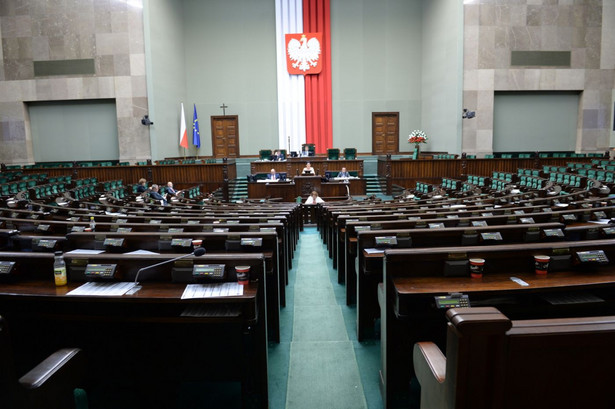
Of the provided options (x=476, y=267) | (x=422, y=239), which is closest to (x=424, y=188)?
(x=422, y=239)

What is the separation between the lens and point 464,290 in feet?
6.74

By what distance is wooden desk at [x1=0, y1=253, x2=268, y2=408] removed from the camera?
2303 mm

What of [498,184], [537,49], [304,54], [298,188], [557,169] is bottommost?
[298,188]

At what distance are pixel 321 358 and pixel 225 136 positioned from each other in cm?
1485

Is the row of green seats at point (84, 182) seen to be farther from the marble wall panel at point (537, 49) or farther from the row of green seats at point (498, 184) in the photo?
the marble wall panel at point (537, 49)

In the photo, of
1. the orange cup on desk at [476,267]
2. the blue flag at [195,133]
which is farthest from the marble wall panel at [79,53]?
the orange cup on desk at [476,267]

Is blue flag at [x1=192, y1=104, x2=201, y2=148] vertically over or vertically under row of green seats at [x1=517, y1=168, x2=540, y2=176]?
over

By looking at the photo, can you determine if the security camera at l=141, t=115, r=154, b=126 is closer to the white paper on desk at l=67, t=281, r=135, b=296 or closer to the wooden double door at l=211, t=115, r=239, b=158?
the wooden double door at l=211, t=115, r=239, b=158

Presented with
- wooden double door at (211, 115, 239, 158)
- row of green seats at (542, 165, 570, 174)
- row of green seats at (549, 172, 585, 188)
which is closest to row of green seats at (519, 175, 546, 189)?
row of green seats at (549, 172, 585, 188)

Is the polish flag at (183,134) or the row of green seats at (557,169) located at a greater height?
the polish flag at (183,134)

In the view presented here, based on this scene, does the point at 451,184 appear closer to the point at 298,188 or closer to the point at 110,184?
the point at 298,188

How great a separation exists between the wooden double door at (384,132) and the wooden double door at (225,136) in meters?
5.79

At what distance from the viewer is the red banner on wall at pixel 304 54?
1608 cm

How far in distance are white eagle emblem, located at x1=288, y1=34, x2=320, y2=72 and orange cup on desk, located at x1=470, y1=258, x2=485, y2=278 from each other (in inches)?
598
